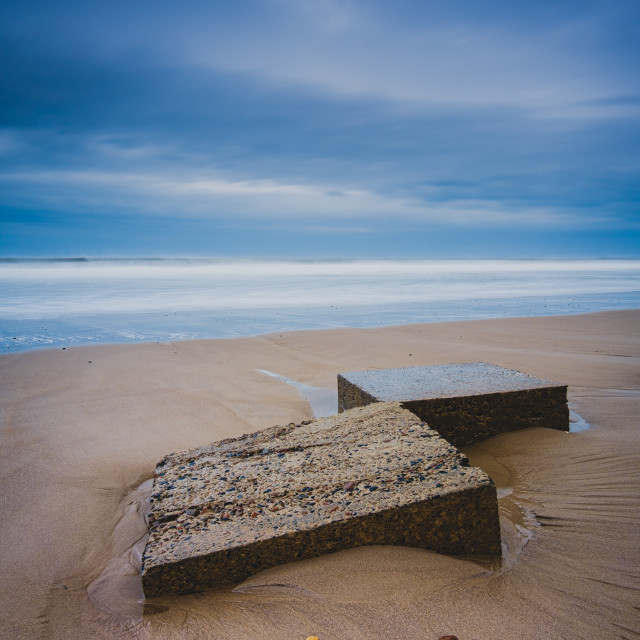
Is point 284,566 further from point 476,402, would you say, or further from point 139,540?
point 476,402

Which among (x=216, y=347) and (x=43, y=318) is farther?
(x=43, y=318)

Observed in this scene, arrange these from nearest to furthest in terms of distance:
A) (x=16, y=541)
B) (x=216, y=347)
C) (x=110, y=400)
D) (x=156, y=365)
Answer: (x=16, y=541) → (x=110, y=400) → (x=156, y=365) → (x=216, y=347)

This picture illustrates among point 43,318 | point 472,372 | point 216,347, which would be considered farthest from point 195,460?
point 43,318

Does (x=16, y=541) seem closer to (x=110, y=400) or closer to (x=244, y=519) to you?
(x=244, y=519)

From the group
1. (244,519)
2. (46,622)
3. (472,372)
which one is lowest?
(46,622)

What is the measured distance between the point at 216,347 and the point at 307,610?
6.03 meters

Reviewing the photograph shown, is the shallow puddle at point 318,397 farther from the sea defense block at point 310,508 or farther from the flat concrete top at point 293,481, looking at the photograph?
the sea defense block at point 310,508

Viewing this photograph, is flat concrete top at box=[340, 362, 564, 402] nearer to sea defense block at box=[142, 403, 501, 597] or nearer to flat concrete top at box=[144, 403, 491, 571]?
flat concrete top at box=[144, 403, 491, 571]

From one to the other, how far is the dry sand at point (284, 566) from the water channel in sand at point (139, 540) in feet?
0.03

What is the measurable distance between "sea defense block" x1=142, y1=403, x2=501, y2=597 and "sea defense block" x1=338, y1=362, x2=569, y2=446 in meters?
0.62

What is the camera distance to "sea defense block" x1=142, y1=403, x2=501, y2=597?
1982mm

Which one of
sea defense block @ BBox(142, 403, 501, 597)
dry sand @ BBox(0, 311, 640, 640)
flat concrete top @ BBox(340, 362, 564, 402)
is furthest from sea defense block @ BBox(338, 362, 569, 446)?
sea defense block @ BBox(142, 403, 501, 597)

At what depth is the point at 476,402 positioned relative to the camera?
11.3ft

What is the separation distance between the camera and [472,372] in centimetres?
416
